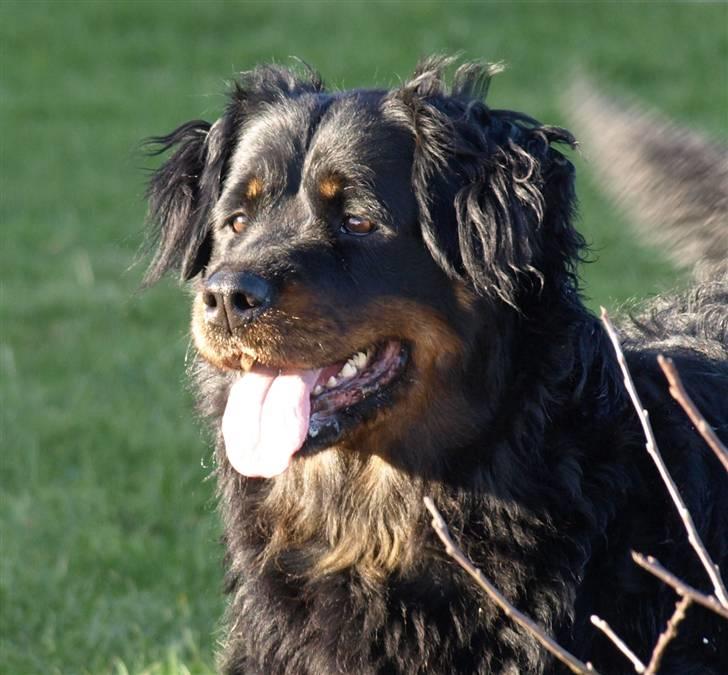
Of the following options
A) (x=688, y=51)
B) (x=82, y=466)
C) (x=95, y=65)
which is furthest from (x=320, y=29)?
(x=82, y=466)

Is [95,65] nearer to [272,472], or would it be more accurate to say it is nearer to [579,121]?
[579,121]

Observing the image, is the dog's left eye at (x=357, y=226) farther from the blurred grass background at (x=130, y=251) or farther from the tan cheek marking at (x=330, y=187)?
the blurred grass background at (x=130, y=251)

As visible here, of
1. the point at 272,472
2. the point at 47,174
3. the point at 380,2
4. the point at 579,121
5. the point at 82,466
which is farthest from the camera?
the point at 380,2

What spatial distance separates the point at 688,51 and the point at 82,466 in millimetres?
10721

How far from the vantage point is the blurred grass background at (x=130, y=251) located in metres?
5.72

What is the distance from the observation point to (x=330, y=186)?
4.00 metres

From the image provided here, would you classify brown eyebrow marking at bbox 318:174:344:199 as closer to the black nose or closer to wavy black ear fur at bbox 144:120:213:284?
the black nose

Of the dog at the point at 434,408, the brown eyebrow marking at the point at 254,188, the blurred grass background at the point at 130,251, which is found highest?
the brown eyebrow marking at the point at 254,188

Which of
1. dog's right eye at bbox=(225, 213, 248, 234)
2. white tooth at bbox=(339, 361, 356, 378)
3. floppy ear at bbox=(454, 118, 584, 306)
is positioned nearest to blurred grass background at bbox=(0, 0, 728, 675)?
dog's right eye at bbox=(225, 213, 248, 234)

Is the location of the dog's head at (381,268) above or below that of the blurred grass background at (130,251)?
above

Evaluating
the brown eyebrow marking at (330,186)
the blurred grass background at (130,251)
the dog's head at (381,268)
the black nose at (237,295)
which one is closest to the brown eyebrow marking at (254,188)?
the dog's head at (381,268)

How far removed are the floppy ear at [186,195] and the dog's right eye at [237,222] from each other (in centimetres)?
14

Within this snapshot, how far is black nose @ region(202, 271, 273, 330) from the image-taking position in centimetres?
375

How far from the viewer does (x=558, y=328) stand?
4008mm
